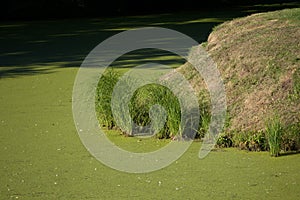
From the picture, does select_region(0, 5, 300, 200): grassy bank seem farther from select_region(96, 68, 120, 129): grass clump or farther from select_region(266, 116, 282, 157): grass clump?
select_region(96, 68, 120, 129): grass clump

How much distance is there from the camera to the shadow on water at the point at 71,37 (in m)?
7.55

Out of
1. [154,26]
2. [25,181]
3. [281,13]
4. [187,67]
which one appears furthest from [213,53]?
[154,26]

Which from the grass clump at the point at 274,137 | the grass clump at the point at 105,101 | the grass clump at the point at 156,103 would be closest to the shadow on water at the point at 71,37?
the grass clump at the point at 105,101

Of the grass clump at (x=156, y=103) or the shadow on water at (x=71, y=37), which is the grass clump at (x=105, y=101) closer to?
the grass clump at (x=156, y=103)

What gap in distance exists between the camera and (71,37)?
378 inches

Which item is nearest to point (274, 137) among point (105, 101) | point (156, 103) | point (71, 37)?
point (156, 103)

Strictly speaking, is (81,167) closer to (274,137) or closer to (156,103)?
(156,103)

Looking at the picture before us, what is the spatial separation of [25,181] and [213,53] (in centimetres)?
158

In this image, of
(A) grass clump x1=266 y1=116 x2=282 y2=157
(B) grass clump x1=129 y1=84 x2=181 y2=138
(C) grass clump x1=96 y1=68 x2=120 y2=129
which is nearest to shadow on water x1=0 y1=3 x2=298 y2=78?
(C) grass clump x1=96 y1=68 x2=120 y2=129

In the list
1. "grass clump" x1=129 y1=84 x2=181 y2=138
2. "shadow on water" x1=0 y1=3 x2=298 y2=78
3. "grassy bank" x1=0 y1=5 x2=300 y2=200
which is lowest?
"grassy bank" x1=0 y1=5 x2=300 y2=200

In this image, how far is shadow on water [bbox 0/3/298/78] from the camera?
755cm

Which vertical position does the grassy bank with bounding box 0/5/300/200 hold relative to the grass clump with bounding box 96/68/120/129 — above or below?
below

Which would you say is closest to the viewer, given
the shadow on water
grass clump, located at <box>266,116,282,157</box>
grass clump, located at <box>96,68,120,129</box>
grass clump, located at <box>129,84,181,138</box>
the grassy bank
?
the grassy bank

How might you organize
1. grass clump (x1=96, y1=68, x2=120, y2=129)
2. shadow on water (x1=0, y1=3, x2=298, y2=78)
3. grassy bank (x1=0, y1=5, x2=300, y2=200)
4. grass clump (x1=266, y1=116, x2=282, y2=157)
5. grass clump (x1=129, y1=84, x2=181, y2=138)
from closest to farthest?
grassy bank (x1=0, y1=5, x2=300, y2=200) < grass clump (x1=266, y1=116, x2=282, y2=157) < grass clump (x1=129, y1=84, x2=181, y2=138) < grass clump (x1=96, y1=68, x2=120, y2=129) < shadow on water (x1=0, y1=3, x2=298, y2=78)
